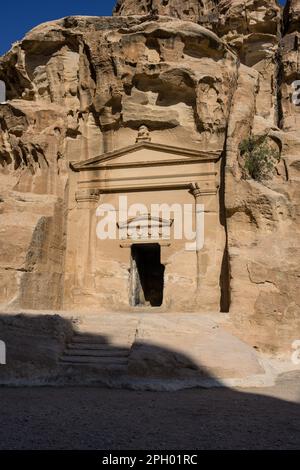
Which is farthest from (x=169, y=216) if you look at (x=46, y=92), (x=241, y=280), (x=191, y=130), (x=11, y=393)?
(x=11, y=393)

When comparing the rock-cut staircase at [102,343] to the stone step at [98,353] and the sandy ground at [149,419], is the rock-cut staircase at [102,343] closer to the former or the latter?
the stone step at [98,353]

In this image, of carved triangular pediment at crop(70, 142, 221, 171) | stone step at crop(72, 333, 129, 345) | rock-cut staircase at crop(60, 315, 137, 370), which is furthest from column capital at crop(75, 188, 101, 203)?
stone step at crop(72, 333, 129, 345)

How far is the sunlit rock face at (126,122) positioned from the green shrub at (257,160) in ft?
0.84

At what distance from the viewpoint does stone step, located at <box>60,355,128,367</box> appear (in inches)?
286

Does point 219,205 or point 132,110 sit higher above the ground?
point 132,110

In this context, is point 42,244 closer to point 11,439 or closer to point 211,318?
point 211,318

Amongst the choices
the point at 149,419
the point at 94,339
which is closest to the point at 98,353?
the point at 94,339

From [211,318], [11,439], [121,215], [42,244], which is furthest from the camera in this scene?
[121,215]

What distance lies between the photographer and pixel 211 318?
31.2ft

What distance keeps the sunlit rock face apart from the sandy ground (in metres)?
4.81

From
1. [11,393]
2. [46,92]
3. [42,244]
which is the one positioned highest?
[46,92]

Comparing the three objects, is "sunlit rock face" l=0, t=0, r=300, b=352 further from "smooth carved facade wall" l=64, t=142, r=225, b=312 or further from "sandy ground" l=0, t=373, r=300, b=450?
"sandy ground" l=0, t=373, r=300, b=450

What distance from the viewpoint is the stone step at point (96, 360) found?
726cm

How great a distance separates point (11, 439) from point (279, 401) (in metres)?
3.36
